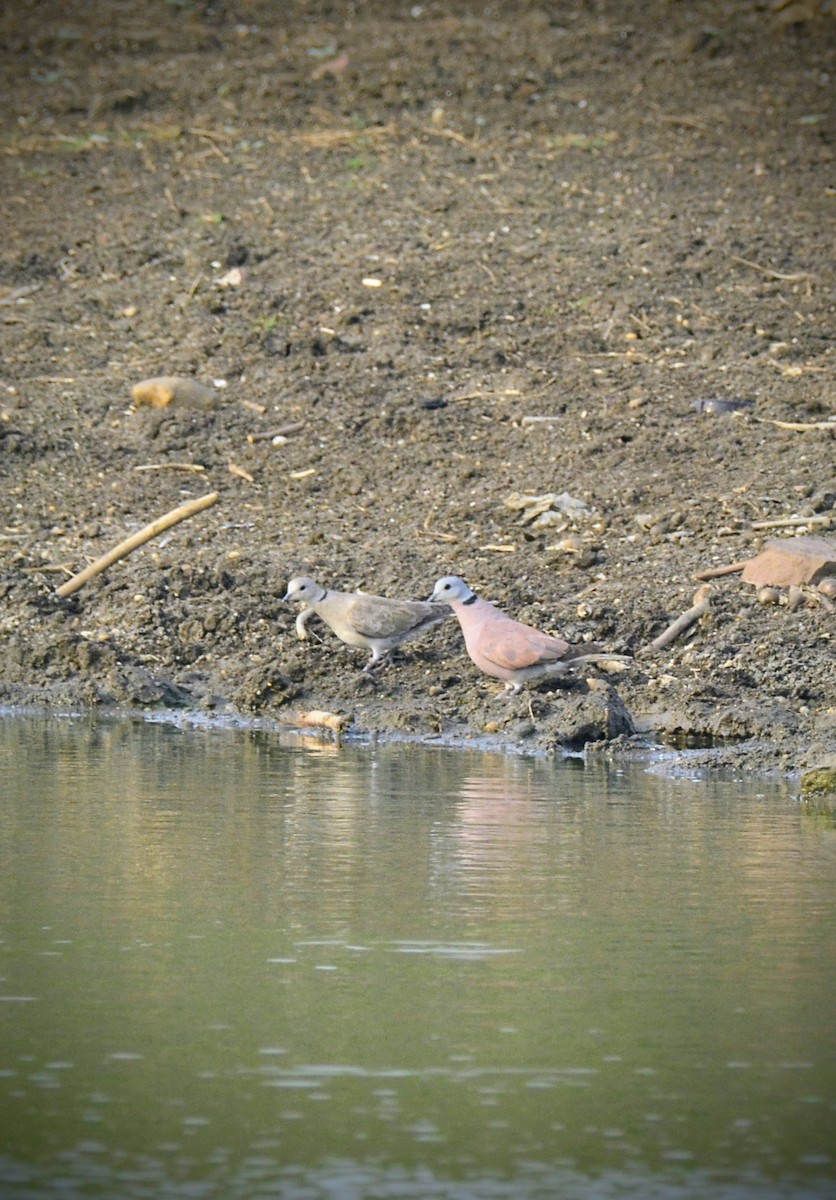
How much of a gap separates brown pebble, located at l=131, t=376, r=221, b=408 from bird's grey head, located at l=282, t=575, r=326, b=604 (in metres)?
3.53

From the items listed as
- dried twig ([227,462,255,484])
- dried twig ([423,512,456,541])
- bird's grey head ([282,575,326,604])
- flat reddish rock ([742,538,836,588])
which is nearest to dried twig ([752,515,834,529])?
flat reddish rock ([742,538,836,588])

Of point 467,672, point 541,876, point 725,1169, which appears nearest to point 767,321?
point 467,672

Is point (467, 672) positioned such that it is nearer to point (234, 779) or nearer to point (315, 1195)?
point (234, 779)

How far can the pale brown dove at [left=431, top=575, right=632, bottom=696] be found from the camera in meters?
10.2

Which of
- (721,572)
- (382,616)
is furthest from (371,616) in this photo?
(721,572)

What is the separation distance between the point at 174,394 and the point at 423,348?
1918mm

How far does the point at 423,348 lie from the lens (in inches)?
596

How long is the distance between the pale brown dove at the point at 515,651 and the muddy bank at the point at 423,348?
160 millimetres

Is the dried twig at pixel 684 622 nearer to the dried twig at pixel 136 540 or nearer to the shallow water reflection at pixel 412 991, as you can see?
the shallow water reflection at pixel 412 991

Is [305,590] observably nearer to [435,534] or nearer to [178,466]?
[435,534]

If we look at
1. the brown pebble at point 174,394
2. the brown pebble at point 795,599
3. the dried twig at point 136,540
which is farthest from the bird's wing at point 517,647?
the brown pebble at point 174,394

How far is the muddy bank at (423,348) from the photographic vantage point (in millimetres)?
11164

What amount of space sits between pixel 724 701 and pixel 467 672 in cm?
154

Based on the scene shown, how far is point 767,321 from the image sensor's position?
15156mm
